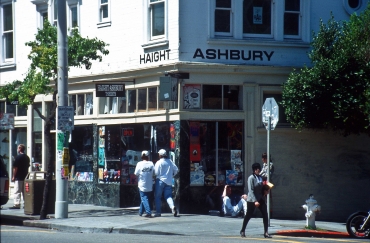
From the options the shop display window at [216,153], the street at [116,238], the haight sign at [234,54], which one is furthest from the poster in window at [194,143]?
the street at [116,238]

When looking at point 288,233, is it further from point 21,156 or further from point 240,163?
point 21,156

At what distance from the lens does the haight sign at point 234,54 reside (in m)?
21.4

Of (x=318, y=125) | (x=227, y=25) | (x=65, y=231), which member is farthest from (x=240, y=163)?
(x=65, y=231)

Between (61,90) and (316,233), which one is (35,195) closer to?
(61,90)

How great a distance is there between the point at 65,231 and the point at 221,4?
311 inches

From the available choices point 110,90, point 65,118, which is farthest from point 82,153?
point 65,118

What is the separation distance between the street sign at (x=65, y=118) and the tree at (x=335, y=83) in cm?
594

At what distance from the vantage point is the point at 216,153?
2153 cm

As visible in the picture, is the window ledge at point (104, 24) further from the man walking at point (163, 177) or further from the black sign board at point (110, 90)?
the man walking at point (163, 177)

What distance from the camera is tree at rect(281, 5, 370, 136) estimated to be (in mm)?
20297

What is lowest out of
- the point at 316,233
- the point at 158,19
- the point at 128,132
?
the point at 316,233

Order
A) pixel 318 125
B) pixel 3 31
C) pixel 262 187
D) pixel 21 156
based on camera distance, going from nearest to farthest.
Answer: pixel 262 187 → pixel 318 125 → pixel 21 156 → pixel 3 31

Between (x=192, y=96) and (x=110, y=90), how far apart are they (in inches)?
104

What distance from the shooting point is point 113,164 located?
23906 mm
